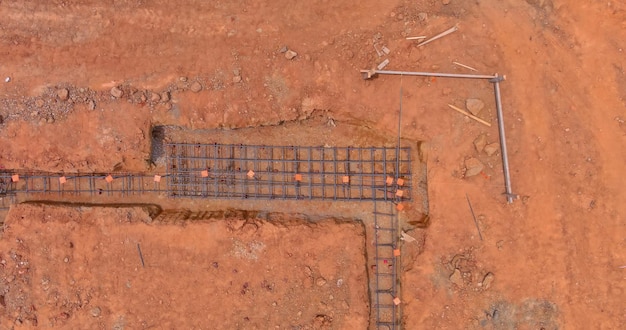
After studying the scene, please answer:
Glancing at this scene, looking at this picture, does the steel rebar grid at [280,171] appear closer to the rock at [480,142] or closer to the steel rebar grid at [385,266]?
the steel rebar grid at [385,266]

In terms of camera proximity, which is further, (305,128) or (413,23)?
(305,128)

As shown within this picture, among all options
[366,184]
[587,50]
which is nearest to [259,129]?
[366,184]

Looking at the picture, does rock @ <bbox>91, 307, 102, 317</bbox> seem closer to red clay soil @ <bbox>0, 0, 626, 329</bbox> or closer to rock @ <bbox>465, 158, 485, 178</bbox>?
red clay soil @ <bbox>0, 0, 626, 329</bbox>

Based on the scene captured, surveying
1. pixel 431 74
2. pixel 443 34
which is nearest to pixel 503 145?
pixel 431 74

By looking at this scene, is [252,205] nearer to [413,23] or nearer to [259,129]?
[259,129]

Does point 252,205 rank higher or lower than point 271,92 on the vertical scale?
lower

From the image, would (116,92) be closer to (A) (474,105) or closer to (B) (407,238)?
(B) (407,238)
